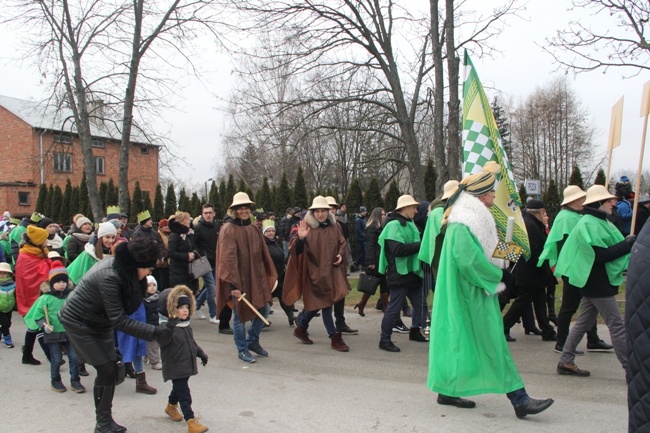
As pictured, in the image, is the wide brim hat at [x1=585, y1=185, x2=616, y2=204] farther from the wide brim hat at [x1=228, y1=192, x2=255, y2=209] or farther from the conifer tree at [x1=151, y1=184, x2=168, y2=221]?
the conifer tree at [x1=151, y1=184, x2=168, y2=221]

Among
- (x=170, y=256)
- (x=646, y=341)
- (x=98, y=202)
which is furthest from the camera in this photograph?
(x=98, y=202)

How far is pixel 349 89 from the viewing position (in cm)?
1638

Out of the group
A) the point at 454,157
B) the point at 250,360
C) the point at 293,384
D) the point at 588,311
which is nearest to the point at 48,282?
the point at 250,360

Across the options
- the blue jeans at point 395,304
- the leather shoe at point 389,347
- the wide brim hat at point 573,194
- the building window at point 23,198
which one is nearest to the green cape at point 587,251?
the wide brim hat at point 573,194

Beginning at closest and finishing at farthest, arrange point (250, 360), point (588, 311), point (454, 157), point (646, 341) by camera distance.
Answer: point (646, 341) < point (588, 311) < point (250, 360) < point (454, 157)

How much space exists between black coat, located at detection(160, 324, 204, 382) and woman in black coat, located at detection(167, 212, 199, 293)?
452 centimetres

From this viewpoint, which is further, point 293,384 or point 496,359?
point 293,384

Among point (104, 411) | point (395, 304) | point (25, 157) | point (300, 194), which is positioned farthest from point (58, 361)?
point (25, 157)

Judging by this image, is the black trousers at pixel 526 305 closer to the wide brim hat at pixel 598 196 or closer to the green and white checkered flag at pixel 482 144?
the green and white checkered flag at pixel 482 144

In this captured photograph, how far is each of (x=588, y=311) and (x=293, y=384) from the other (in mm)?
3089

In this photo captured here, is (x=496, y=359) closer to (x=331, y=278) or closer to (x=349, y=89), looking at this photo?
(x=331, y=278)

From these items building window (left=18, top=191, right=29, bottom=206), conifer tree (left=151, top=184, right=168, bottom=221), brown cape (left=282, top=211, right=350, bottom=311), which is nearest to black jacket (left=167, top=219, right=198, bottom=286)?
brown cape (left=282, top=211, right=350, bottom=311)

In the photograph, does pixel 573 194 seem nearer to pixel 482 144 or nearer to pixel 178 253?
pixel 482 144

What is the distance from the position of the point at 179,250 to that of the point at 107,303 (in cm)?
497
